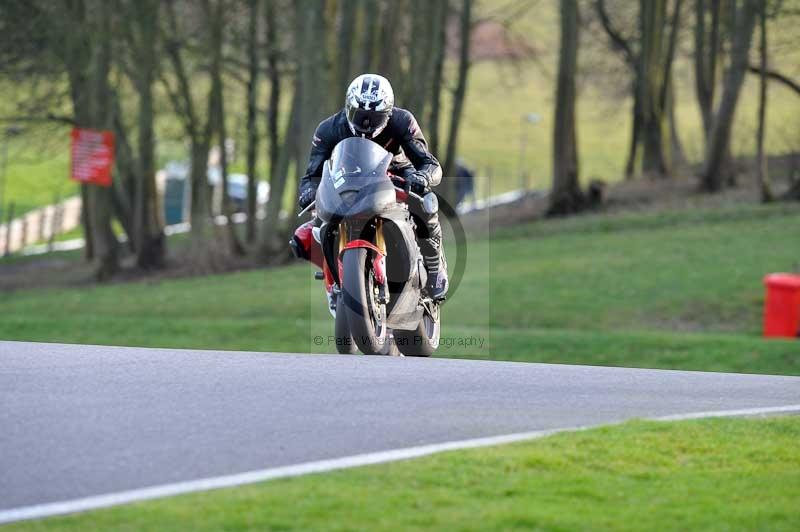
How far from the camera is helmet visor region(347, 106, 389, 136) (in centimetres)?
1055

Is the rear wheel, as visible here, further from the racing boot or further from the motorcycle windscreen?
the motorcycle windscreen

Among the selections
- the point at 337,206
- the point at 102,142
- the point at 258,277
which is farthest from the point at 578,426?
the point at 102,142

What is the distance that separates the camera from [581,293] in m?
24.8

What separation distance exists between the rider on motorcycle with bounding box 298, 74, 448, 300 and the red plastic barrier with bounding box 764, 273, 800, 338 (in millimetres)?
10368

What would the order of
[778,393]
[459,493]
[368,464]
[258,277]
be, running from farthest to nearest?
[258,277]
[778,393]
[368,464]
[459,493]

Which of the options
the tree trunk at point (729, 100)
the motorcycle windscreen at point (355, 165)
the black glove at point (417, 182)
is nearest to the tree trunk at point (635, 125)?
the tree trunk at point (729, 100)

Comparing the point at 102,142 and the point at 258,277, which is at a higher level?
the point at 102,142

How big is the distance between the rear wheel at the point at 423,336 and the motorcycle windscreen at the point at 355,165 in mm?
1678

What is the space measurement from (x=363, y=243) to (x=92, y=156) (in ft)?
73.1

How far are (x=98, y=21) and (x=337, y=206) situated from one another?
905 inches

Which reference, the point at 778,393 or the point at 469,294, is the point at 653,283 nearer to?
the point at 469,294

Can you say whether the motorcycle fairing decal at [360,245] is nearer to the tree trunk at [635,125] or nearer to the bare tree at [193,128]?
the bare tree at [193,128]

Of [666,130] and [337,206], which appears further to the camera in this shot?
[666,130]

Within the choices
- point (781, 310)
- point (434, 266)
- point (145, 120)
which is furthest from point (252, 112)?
point (434, 266)
